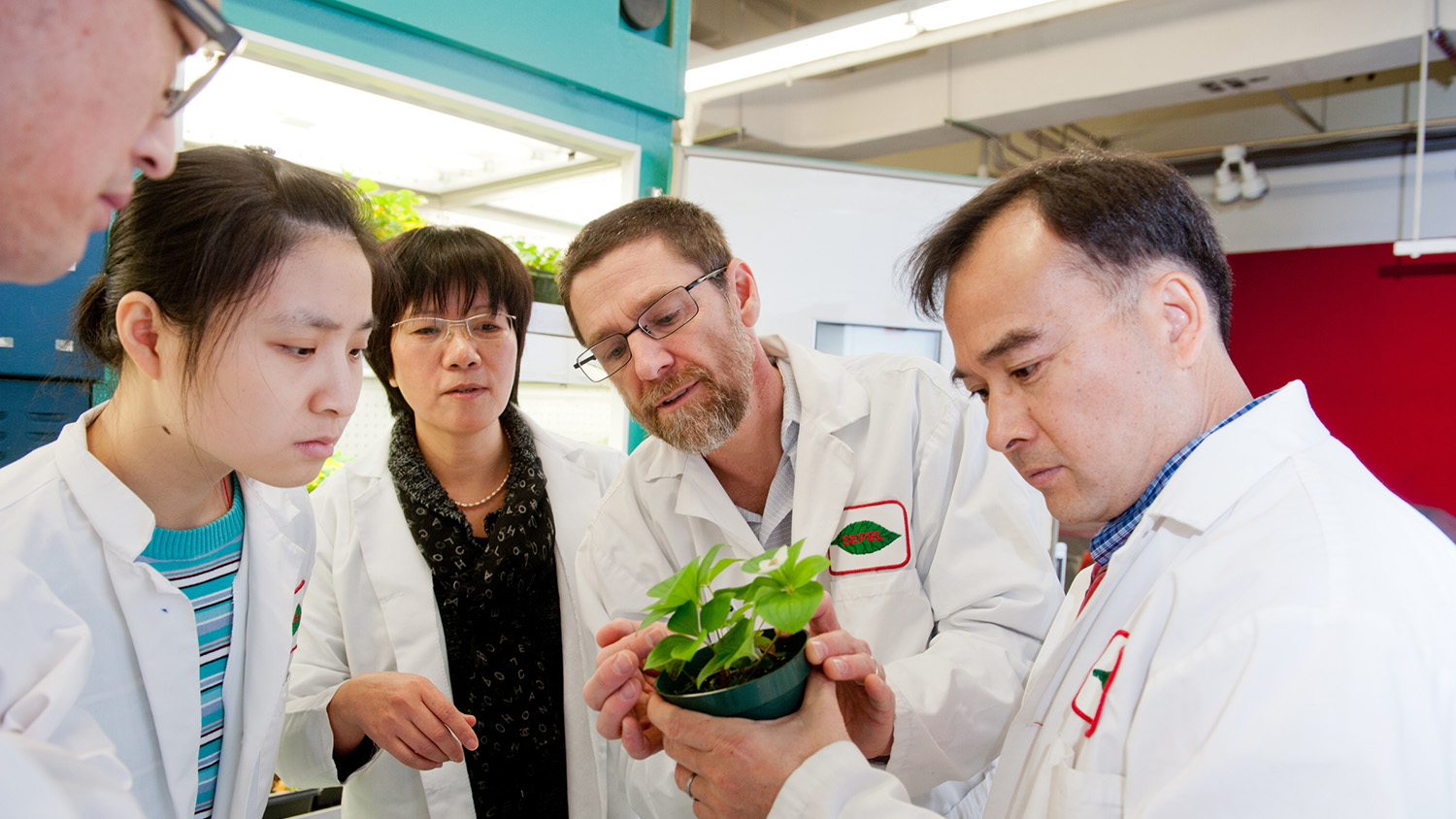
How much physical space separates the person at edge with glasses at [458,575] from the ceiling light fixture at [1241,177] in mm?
6766

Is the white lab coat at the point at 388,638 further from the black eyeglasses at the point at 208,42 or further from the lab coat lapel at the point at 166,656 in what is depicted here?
the black eyeglasses at the point at 208,42

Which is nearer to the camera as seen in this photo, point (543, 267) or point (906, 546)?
point (906, 546)

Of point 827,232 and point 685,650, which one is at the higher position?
point 827,232

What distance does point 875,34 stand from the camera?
422cm

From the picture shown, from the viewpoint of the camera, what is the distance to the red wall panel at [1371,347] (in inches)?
245

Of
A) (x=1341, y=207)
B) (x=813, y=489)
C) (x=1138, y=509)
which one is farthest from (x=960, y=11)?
(x=1341, y=207)

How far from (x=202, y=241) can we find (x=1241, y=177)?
311 inches

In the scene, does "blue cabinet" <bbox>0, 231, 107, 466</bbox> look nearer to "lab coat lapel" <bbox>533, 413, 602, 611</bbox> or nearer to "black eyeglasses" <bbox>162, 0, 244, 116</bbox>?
"lab coat lapel" <bbox>533, 413, 602, 611</bbox>

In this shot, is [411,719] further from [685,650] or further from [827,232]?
[827,232]

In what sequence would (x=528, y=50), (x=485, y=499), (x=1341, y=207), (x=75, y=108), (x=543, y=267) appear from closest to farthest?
(x=75, y=108)
(x=485, y=499)
(x=528, y=50)
(x=543, y=267)
(x=1341, y=207)

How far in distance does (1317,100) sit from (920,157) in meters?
3.55

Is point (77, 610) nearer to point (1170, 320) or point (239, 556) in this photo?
point (239, 556)

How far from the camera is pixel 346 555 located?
1.82 metres

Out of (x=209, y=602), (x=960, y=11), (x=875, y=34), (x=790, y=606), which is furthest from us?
(x=875, y=34)
